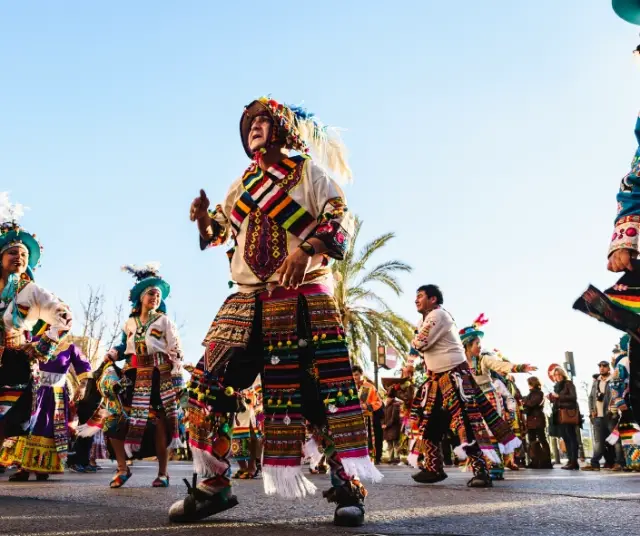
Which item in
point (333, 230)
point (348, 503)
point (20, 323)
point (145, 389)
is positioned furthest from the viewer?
point (145, 389)

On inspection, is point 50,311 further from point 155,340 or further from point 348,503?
point 348,503

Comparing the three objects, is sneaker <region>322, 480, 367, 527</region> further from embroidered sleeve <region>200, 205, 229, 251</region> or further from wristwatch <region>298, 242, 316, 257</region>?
embroidered sleeve <region>200, 205, 229, 251</region>

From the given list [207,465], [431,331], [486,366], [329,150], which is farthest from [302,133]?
[486,366]

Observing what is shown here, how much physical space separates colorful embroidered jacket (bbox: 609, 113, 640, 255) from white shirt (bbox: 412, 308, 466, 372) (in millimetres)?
4234

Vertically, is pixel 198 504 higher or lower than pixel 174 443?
lower

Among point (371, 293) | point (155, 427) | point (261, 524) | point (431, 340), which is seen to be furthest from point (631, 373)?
point (371, 293)

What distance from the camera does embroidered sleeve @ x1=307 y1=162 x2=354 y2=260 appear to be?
3.76 metres

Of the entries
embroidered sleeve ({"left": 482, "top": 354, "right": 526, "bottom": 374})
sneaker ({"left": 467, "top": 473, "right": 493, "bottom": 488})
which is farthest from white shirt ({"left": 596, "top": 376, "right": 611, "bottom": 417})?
sneaker ({"left": 467, "top": 473, "right": 493, "bottom": 488})

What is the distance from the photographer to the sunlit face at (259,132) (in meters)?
4.15

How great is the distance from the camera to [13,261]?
595 centimetres

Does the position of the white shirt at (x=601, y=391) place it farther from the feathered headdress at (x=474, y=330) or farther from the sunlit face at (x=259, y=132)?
the sunlit face at (x=259, y=132)

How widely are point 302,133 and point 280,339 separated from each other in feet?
4.31

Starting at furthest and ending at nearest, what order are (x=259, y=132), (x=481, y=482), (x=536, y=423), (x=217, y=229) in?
(x=536, y=423), (x=481, y=482), (x=217, y=229), (x=259, y=132)

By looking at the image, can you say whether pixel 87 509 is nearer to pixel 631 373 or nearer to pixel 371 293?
pixel 631 373
